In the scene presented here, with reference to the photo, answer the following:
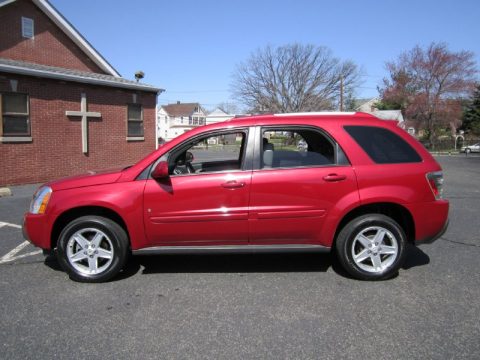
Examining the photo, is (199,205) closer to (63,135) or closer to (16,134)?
(16,134)

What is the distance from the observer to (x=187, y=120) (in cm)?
8144

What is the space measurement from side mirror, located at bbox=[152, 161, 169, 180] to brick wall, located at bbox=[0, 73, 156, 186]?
886 centimetres

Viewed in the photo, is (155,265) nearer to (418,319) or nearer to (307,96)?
(418,319)

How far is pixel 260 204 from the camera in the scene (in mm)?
4023

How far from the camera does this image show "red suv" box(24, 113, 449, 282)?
4020 mm

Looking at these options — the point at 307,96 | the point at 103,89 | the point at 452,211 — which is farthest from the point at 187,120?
the point at 452,211

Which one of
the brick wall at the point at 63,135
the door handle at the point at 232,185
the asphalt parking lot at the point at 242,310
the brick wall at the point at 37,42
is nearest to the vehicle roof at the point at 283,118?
the door handle at the point at 232,185

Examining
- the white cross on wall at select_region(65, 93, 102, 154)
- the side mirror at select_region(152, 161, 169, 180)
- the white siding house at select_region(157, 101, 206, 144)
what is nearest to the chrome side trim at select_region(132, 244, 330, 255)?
the side mirror at select_region(152, 161, 169, 180)

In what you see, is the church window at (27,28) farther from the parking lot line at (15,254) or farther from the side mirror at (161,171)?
the side mirror at (161,171)

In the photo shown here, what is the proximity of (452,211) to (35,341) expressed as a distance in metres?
7.48

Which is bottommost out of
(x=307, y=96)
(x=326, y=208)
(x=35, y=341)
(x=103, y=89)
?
(x=35, y=341)

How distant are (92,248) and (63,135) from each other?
387 inches

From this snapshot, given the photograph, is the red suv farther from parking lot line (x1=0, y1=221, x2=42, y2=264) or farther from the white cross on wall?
the white cross on wall

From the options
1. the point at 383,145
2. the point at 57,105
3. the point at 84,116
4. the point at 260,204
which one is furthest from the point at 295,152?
the point at 84,116
